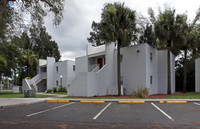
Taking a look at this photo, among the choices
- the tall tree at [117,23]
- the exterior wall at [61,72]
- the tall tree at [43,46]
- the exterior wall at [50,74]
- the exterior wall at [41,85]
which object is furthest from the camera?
the tall tree at [43,46]

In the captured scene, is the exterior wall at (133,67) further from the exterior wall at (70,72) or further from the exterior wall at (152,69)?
the exterior wall at (70,72)

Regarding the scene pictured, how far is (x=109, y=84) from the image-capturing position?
2266 centimetres

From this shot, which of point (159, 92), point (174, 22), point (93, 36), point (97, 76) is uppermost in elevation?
point (93, 36)

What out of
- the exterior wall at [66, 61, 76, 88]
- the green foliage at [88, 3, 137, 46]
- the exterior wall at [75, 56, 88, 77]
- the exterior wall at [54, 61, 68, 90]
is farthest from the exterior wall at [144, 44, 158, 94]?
the exterior wall at [54, 61, 68, 90]

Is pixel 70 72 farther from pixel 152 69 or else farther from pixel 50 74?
pixel 152 69

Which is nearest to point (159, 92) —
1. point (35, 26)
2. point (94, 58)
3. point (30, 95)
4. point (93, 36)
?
point (94, 58)

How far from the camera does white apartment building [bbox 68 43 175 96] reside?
2039cm

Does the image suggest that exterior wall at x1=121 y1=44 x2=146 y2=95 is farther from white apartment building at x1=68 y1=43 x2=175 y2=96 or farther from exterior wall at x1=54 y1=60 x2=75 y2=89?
exterior wall at x1=54 y1=60 x2=75 y2=89

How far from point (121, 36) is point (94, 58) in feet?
29.2

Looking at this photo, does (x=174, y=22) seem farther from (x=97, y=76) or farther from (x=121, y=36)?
(x=97, y=76)

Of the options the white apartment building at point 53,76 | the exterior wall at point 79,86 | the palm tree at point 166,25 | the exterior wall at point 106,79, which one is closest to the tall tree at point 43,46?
the white apartment building at point 53,76

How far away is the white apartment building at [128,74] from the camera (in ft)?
66.9

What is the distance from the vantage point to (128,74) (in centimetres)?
2198

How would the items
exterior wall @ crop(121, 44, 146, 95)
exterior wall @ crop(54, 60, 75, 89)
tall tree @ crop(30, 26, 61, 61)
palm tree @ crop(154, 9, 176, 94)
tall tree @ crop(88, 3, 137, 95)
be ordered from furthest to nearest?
tall tree @ crop(30, 26, 61, 61) < exterior wall @ crop(54, 60, 75, 89) < exterior wall @ crop(121, 44, 146, 95) < palm tree @ crop(154, 9, 176, 94) < tall tree @ crop(88, 3, 137, 95)
